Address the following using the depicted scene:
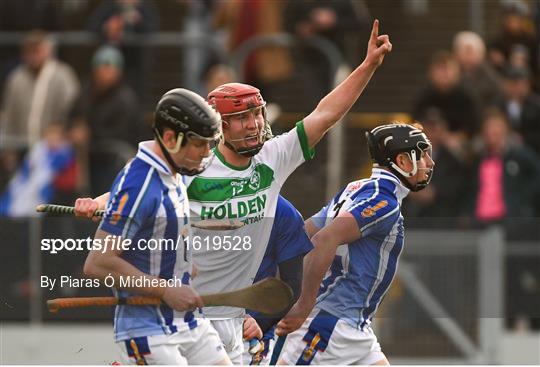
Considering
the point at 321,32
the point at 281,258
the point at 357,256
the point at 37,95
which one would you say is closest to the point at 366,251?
the point at 357,256

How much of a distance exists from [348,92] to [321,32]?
22.1 feet

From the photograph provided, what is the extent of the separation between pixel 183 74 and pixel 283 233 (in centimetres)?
864

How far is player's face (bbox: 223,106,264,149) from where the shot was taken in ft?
27.0

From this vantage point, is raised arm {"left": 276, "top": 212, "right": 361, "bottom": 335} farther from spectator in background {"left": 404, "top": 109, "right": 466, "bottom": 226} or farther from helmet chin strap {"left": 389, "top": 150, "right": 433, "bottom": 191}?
spectator in background {"left": 404, "top": 109, "right": 466, "bottom": 226}

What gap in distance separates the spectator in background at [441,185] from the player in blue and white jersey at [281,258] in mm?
5424

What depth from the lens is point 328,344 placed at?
854 centimetres

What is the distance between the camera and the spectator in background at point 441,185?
45.7 feet

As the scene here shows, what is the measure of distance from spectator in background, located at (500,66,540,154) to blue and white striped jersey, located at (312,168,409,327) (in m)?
6.51

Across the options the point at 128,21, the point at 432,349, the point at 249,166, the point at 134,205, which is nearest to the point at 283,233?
the point at 249,166

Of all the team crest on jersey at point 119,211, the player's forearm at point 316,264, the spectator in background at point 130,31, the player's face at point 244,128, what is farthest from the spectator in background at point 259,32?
the team crest on jersey at point 119,211

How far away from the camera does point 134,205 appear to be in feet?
23.9

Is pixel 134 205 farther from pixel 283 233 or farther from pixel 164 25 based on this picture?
pixel 164 25

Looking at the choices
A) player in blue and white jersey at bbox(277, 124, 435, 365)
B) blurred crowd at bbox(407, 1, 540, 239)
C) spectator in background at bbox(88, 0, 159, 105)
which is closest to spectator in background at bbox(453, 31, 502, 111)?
blurred crowd at bbox(407, 1, 540, 239)

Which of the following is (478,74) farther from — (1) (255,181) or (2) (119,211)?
(2) (119,211)
